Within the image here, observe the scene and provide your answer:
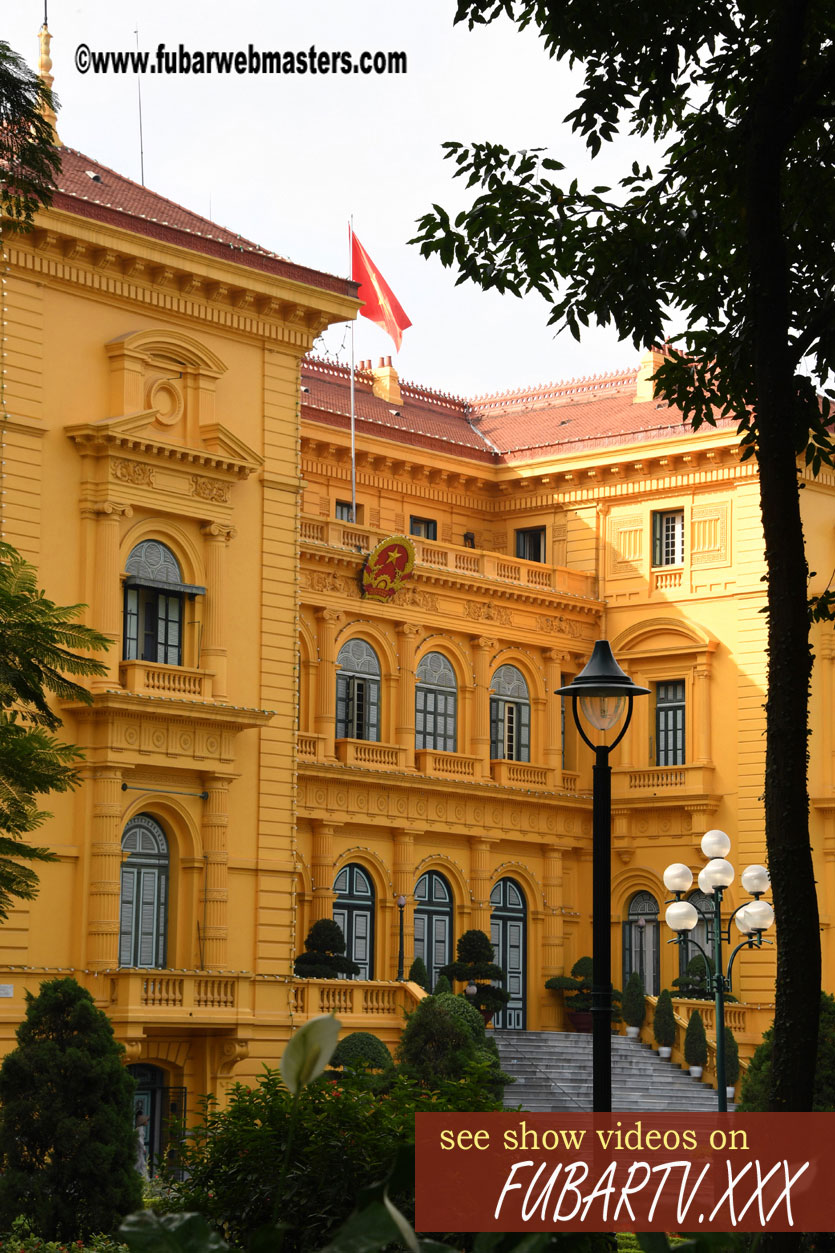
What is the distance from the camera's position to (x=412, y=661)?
40312 millimetres

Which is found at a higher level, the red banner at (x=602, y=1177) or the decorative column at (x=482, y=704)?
the decorative column at (x=482, y=704)

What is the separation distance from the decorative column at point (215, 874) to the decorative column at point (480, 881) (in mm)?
10855

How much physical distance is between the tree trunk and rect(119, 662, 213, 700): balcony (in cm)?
2071

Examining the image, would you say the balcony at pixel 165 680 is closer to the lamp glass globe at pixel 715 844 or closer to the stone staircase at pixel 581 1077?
the lamp glass globe at pixel 715 844

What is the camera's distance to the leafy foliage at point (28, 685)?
58.7ft

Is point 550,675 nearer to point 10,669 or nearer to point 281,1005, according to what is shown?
point 281,1005

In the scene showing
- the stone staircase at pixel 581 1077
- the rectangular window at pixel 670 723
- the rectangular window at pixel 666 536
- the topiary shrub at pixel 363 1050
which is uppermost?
the rectangular window at pixel 666 536

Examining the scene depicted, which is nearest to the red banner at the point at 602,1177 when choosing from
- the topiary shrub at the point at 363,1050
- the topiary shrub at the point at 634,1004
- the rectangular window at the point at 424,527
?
the topiary shrub at the point at 363,1050

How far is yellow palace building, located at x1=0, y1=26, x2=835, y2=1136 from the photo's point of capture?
97.3 feet

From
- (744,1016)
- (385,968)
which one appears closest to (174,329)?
(385,968)

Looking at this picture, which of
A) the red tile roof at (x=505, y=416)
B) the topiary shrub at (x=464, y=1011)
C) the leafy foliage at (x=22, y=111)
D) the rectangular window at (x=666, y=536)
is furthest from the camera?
the red tile roof at (x=505, y=416)

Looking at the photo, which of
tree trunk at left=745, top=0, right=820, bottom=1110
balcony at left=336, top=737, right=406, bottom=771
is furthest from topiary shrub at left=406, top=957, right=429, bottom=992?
tree trunk at left=745, top=0, right=820, bottom=1110

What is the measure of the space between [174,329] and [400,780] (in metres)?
11.4

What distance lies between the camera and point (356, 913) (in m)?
38.7
